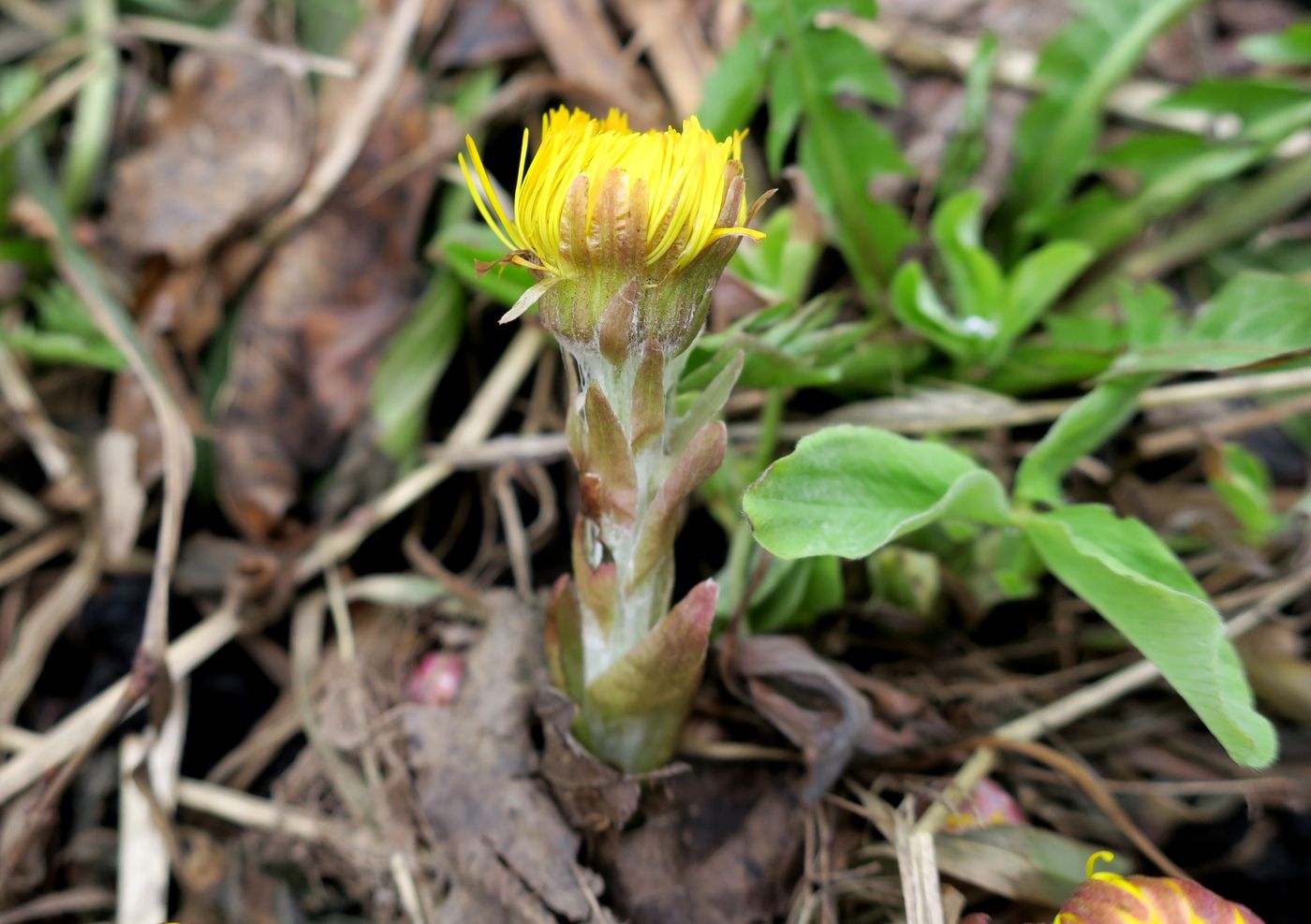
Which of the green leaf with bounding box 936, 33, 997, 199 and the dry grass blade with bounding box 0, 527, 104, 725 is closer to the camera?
the dry grass blade with bounding box 0, 527, 104, 725

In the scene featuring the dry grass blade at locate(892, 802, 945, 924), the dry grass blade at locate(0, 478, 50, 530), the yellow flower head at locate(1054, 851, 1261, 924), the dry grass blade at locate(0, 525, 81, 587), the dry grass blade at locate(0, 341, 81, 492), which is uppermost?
→ the dry grass blade at locate(0, 341, 81, 492)

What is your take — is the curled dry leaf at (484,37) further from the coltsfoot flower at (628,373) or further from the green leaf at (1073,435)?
the green leaf at (1073,435)

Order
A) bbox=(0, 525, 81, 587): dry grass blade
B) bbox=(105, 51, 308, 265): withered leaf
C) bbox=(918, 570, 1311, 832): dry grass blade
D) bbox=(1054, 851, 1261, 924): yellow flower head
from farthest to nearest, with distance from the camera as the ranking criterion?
bbox=(105, 51, 308, 265): withered leaf, bbox=(0, 525, 81, 587): dry grass blade, bbox=(918, 570, 1311, 832): dry grass blade, bbox=(1054, 851, 1261, 924): yellow flower head

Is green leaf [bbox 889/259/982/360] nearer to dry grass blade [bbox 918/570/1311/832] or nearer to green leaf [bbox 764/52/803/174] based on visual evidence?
green leaf [bbox 764/52/803/174]

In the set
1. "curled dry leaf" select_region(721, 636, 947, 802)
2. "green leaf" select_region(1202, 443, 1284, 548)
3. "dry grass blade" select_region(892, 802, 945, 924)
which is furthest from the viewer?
"green leaf" select_region(1202, 443, 1284, 548)

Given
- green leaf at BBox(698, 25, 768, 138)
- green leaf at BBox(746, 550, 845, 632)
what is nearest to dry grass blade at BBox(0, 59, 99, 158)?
green leaf at BBox(698, 25, 768, 138)

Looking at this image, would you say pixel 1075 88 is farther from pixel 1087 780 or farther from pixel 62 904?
pixel 62 904

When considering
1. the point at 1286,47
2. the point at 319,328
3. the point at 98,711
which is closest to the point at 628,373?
the point at 319,328
